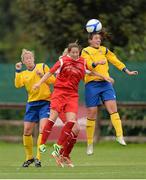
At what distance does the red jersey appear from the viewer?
53.0ft

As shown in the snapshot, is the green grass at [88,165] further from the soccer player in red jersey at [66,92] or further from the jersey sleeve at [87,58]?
the jersey sleeve at [87,58]

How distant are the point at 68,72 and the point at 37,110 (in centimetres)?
105

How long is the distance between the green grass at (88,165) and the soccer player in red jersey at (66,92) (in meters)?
0.55

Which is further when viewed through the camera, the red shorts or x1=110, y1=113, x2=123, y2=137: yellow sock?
x1=110, y1=113, x2=123, y2=137: yellow sock

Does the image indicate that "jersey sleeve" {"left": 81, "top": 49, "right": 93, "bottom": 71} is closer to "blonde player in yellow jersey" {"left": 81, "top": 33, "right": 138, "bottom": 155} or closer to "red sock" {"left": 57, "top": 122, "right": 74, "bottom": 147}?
"blonde player in yellow jersey" {"left": 81, "top": 33, "right": 138, "bottom": 155}

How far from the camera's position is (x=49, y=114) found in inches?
650

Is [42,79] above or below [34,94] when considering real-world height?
above

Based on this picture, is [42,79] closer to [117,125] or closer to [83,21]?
[117,125]

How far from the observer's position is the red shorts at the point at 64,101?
1616 cm

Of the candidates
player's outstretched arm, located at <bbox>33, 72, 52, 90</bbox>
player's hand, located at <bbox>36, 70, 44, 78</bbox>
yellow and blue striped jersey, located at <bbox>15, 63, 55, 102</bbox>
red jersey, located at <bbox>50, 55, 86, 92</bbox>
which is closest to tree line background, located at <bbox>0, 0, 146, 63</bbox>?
yellow and blue striped jersey, located at <bbox>15, 63, 55, 102</bbox>

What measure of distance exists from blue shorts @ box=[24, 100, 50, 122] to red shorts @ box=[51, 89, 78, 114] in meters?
0.45

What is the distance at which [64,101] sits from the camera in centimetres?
1617

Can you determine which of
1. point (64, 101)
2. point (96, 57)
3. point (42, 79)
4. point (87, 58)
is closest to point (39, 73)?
point (42, 79)

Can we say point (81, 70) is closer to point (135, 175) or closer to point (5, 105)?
point (135, 175)
